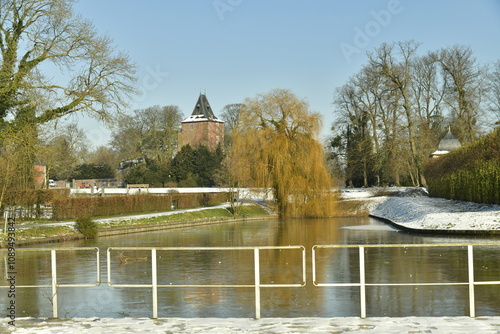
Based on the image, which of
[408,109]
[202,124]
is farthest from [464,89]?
[202,124]

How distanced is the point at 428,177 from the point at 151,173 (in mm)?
35891

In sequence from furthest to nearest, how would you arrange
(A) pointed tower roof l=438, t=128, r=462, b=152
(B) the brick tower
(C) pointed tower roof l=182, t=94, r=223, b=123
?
1. (C) pointed tower roof l=182, t=94, r=223, b=123
2. (B) the brick tower
3. (A) pointed tower roof l=438, t=128, r=462, b=152

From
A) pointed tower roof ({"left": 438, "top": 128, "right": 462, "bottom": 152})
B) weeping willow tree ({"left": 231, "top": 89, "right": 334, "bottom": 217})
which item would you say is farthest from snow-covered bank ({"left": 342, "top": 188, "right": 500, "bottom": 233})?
pointed tower roof ({"left": 438, "top": 128, "right": 462, "bottom": 152})

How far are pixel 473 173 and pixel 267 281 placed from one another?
27.2 metres

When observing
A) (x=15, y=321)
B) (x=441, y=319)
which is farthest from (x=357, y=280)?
(x=15, y=321)

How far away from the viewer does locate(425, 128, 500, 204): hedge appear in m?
34.8

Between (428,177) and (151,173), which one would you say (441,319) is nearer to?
(428,177)

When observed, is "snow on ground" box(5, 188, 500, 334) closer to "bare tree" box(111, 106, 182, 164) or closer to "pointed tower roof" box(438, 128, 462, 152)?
"pointed tower roof" box(438, 128, 462, 152)

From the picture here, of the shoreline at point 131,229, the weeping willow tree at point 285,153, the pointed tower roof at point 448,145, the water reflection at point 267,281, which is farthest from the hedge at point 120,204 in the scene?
the pointed tower roof at point 448,145

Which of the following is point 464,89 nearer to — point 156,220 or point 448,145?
point 448,145

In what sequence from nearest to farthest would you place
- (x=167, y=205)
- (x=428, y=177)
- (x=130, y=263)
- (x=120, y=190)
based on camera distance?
(x=130, y=263) → (x=167, y=205) → (x=428, y=177) → (x=120, y=190)

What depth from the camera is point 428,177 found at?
55.7 metres

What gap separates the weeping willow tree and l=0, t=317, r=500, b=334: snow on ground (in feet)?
122

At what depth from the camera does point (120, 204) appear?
43344 mm
